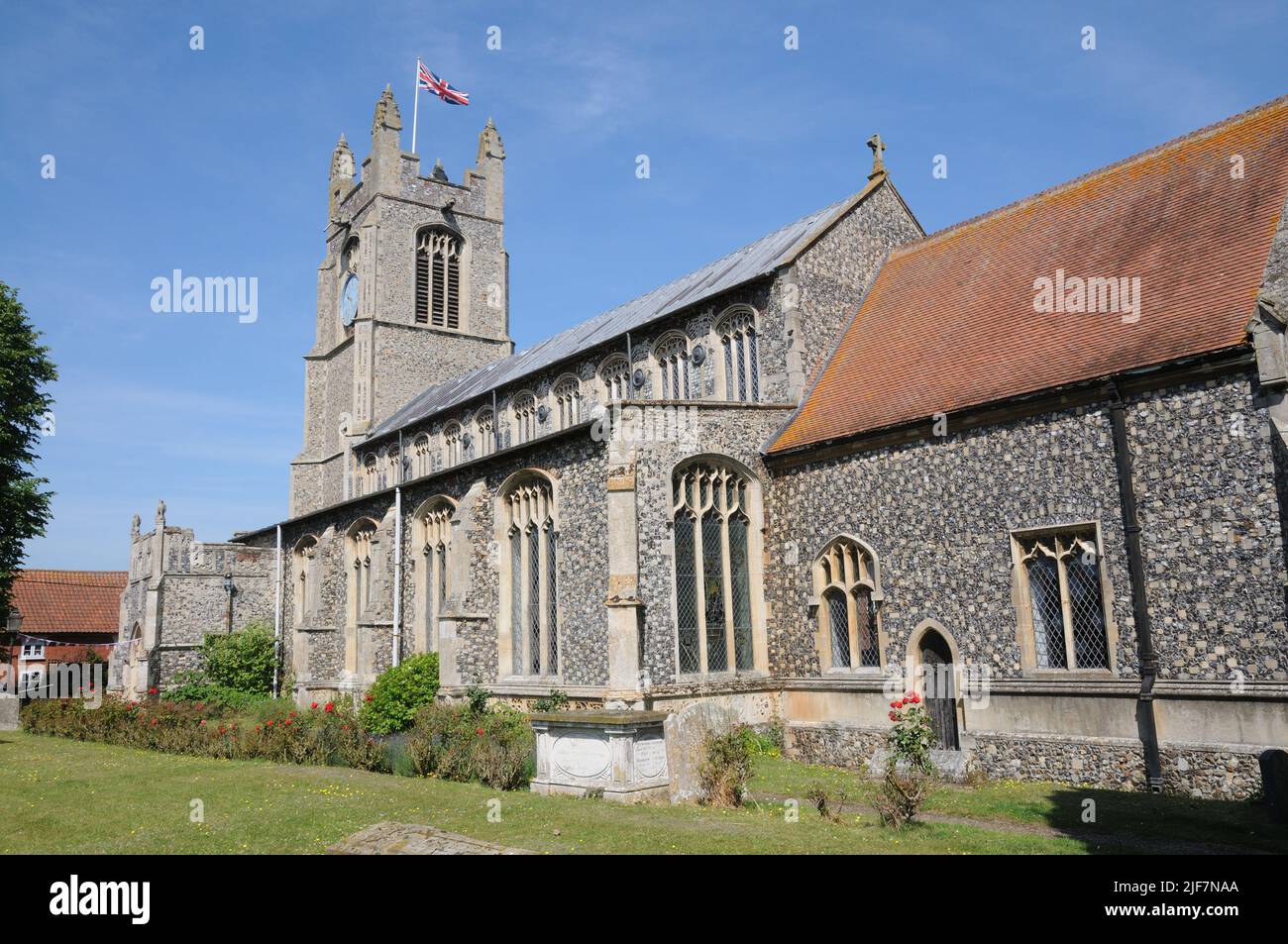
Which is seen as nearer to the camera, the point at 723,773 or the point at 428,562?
the point at 723,773

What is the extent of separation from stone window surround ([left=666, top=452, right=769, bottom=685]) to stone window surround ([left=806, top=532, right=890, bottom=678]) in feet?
3.76

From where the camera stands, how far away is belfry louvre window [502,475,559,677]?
66.4 ft

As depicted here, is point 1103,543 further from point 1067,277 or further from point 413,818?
point 413,818

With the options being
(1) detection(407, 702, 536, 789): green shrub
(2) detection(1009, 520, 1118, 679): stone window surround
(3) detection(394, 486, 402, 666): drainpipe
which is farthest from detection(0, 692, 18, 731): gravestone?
(2) detection(1009, 520, 1118, 679): stone window surround

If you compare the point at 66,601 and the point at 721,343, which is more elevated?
the point at 721,343

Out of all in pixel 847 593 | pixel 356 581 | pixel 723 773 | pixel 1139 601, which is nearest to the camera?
pixel 723 773

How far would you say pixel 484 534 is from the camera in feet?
71.8

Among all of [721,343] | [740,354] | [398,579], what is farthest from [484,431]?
[740,354]

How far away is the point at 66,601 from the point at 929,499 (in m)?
46.9

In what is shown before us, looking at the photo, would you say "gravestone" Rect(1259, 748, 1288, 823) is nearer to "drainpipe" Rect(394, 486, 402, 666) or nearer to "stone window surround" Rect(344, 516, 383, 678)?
"drainpipe" Rect(394, 486, 402, 666)

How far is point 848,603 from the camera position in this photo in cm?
1728

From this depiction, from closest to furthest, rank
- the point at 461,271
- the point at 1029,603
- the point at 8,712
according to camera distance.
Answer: the point at 1029,603
the point at 8,712
the point at 461,271

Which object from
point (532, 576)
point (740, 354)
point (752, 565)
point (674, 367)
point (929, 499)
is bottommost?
point (752, 565)
